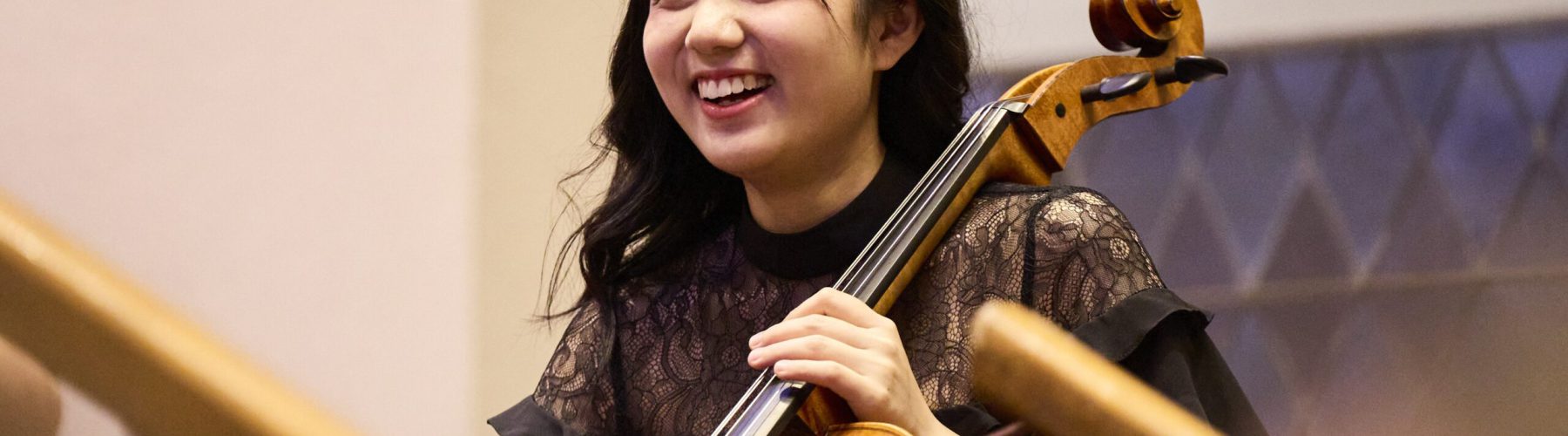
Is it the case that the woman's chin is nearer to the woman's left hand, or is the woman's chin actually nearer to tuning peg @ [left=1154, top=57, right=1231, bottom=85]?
the woman's left hand

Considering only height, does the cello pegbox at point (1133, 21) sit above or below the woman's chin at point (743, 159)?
above

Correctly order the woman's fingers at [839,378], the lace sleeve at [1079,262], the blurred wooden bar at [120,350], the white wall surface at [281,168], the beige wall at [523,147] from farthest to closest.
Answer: the beige wall at [523,147] → the white wall surface at [281,168] → the lace sleeve at [1079,262] → the woman's fingers at [839,378] → the blurred wooden bar at [120,350]

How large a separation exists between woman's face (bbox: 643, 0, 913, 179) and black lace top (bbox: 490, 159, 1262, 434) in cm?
7

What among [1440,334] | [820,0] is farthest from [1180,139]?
[820,0]

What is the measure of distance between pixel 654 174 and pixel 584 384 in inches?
5.9

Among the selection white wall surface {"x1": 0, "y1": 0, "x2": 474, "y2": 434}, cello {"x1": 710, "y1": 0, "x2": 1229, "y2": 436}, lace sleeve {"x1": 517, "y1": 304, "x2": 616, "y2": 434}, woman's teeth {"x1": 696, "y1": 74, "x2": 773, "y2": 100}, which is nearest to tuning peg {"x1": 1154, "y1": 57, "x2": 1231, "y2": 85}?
cello {"x1": 710, "y1": 0, "x2": 1229, "y2": 436}

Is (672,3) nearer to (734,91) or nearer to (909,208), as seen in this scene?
(734,91)

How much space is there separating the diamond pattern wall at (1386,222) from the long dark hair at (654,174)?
80cm

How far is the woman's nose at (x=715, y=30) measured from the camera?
875 millimetres

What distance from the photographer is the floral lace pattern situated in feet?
2.79

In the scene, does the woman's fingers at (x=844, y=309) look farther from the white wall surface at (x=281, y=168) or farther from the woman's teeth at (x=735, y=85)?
the white wall surface at (x=281, y=168)

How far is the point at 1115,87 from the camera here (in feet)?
3.17

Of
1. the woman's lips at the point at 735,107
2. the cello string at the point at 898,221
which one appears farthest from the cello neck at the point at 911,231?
the woman's lips at the point at 735,107

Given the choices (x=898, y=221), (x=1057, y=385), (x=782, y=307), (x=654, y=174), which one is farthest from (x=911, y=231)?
(x=1057, y=385)
